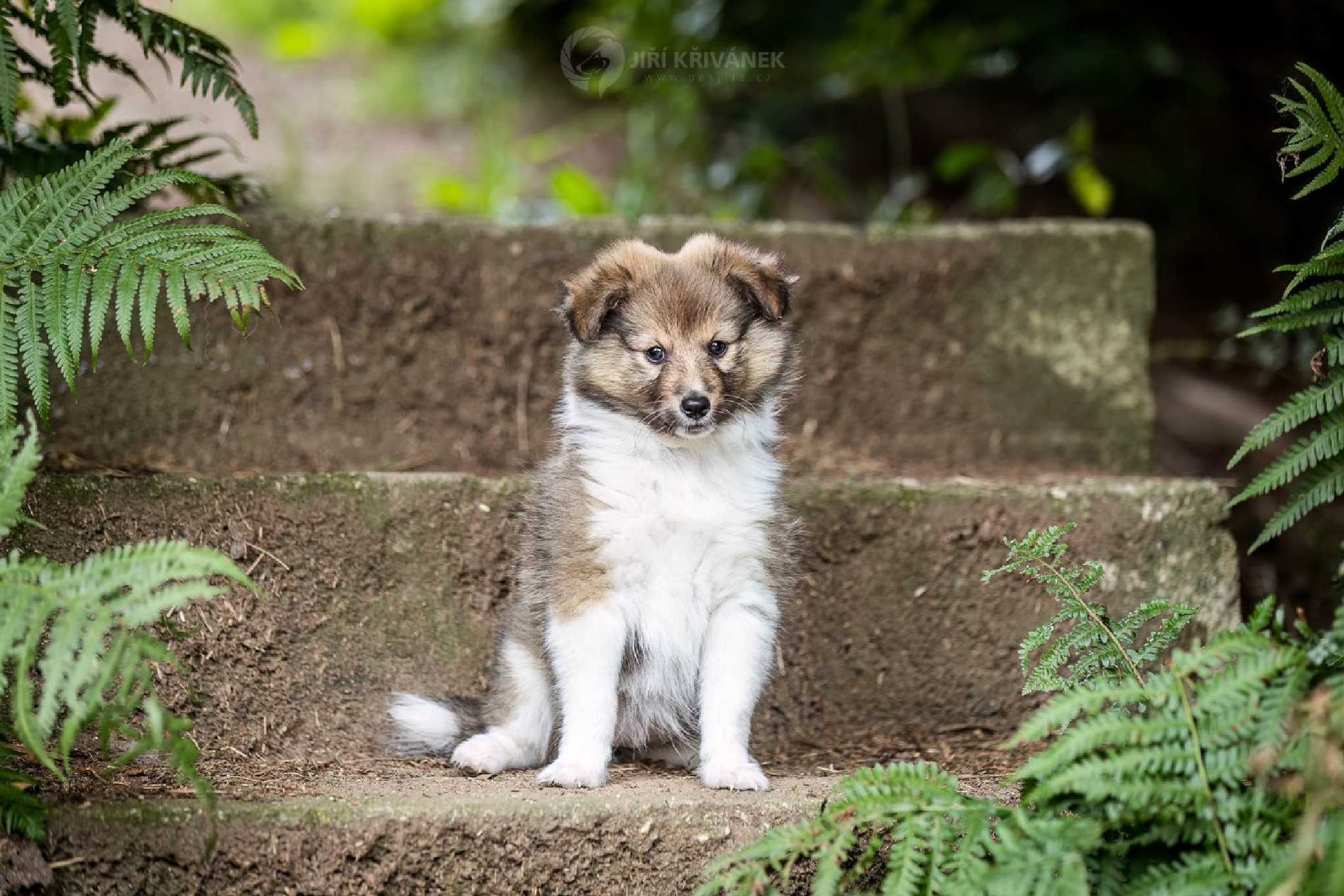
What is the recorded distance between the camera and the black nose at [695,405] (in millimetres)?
3473

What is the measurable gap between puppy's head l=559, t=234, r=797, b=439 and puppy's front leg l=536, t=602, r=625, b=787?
563mm

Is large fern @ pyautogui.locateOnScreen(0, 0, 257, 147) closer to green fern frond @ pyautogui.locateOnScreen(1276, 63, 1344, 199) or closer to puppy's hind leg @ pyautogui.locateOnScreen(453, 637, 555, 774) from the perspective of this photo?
puppy's hind leg @ pyautogui.locateOnScreen(453, 637, 555, 774)

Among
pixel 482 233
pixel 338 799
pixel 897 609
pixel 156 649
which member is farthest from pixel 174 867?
pixel 482 233

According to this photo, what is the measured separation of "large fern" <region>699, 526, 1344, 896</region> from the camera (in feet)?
7.47

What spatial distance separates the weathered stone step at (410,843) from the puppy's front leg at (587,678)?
25 centimetres

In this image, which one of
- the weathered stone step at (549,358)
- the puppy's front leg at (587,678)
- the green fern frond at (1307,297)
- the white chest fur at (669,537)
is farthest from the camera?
the weathered stone step at (549,358)

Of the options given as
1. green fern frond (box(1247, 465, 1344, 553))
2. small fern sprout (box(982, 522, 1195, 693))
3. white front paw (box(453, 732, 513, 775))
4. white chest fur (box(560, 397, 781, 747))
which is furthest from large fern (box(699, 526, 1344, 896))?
white front paw (box(453, 732, 513, 775))

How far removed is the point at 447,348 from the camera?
4.67m

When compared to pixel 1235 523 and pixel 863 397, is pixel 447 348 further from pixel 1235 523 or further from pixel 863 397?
pixel 1235 523

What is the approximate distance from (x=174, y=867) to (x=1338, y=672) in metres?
2.39

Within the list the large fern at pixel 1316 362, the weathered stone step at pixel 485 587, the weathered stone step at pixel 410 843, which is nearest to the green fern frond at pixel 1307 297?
the large fern at pixel 1316 362

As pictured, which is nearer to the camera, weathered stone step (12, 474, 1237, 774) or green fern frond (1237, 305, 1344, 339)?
green fern frond (1237, 305, 1344, 339)

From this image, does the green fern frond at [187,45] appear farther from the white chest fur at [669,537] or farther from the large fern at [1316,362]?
the large fern at [1316,362]

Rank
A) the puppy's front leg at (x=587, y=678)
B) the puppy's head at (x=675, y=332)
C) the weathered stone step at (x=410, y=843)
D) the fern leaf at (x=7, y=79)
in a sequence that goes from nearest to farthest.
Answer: the weathered stone step at (x=410, y=843) < the fern leaf at (x=7, y=79) < the puppy's front leg at (x=587, y=678) < the puppy's head at (x=675, y=332)
